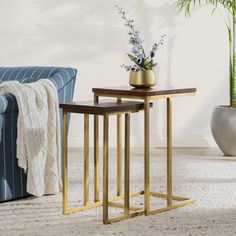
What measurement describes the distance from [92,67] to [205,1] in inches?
44.8

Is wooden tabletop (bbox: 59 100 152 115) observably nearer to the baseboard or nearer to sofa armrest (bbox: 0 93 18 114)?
sofa armrest (bbox: 0 93 18 114)

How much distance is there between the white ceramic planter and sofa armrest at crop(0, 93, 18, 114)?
7.29 ft

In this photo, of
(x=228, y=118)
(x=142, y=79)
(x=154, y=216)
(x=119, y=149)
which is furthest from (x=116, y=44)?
(x=154, y=216)

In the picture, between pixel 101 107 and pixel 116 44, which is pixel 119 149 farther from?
pixel 116 44

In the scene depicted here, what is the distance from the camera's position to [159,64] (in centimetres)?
632

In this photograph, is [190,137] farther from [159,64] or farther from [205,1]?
[205,1]

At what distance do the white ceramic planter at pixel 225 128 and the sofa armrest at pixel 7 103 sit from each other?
222 centimetres

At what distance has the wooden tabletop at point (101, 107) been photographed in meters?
3.50

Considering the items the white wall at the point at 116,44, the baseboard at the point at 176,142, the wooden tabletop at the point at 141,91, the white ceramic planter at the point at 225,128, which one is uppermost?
the white wall at the point at 116,44

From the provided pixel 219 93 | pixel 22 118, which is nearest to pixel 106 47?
pixel 219 93

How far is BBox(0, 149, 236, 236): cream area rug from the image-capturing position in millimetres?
3459

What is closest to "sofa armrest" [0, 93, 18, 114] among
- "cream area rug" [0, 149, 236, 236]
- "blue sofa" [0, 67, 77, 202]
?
"blue sofa" [0, 67, 77, 202]

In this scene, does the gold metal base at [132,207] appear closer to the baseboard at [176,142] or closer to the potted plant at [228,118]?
the potted plant at [228,118]

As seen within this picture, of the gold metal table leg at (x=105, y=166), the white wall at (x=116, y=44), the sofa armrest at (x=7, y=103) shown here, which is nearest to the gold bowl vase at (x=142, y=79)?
the gold metal table leg at (x=105, y=166)
